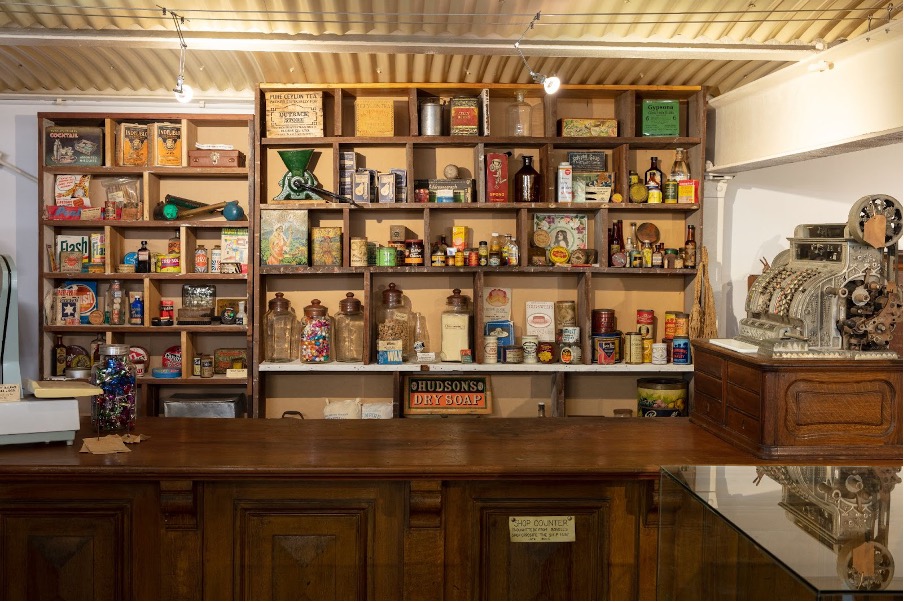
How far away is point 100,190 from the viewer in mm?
5859

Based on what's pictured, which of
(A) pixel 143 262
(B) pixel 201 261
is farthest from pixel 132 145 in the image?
(B) pixel 201 261

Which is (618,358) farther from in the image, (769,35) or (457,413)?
(769,35)

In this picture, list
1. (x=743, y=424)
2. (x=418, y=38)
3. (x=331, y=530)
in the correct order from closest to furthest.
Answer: (x=331, y=530) < (x=743, y=424) < (x=418, y=38)

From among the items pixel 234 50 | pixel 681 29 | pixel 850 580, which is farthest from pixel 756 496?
pixel 234 50

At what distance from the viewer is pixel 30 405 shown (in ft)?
9.78

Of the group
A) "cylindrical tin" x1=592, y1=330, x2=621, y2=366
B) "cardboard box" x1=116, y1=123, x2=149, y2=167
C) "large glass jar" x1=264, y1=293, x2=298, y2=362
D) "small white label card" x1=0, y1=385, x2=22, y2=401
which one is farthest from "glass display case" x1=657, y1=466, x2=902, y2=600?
"cardboard box" x1=116, y1=123, x2=149, y2=167

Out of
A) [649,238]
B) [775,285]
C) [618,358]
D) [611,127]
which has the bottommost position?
[618,358]

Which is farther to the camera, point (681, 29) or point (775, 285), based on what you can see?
point (681, 29)

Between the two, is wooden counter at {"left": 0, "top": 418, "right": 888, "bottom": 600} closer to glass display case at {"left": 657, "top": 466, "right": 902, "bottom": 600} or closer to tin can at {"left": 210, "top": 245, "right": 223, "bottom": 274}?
glass display case at {"left": 657, "top": 466, "right": 902, "bottom": 600}

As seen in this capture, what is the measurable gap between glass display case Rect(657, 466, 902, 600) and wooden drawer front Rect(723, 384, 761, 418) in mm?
886

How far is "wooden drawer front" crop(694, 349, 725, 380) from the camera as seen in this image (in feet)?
10.8

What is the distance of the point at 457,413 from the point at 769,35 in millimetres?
3059

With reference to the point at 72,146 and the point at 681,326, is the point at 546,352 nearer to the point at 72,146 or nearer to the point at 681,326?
the point at 681,326

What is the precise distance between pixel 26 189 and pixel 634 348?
175 inches
